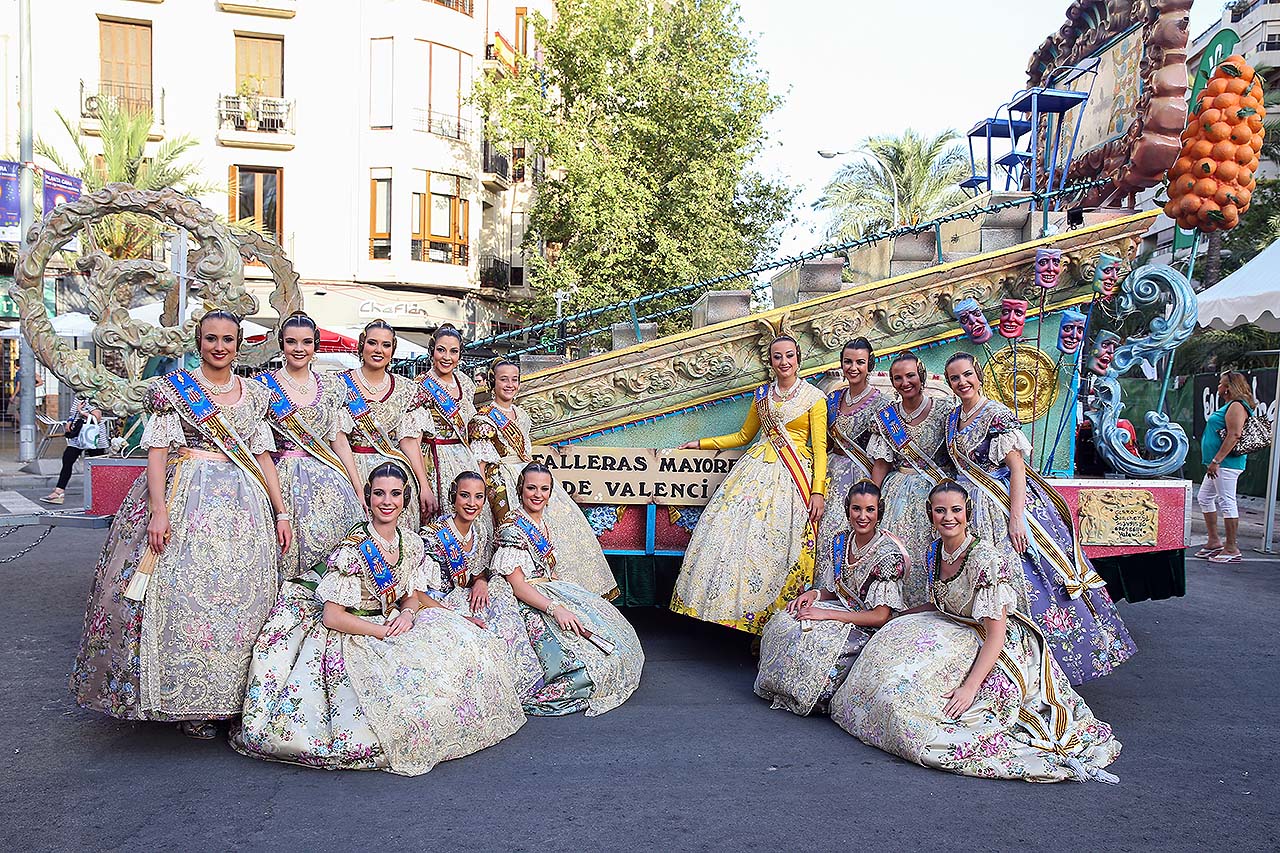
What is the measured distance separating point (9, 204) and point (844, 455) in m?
16.3

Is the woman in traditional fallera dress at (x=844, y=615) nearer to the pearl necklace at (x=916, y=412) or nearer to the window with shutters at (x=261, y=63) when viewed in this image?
the pearl necklace at (x=916, y=412)

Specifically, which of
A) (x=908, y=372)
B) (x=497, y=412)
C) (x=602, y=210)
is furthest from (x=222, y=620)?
(x=602, y=210)

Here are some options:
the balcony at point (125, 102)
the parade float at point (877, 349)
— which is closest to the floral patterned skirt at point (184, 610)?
the parade float at point (877, 349)

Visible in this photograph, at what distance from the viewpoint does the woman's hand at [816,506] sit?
18.5 ft

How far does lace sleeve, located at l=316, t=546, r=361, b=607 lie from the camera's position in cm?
430

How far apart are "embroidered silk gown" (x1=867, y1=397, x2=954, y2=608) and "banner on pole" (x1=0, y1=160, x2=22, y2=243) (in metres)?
16.1

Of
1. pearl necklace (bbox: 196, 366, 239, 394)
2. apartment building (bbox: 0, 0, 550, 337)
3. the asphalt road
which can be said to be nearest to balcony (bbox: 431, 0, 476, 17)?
apartment building (bbox: 0, 0, 550, 337)

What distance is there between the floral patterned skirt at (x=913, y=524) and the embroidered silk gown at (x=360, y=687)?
2166mm

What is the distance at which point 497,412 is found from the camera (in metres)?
→ 6.04

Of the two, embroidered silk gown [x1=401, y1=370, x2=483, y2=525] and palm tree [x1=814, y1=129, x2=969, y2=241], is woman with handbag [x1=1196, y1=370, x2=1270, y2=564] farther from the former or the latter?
palm tree [x1=814, y1=129, x2=969, y2=241]

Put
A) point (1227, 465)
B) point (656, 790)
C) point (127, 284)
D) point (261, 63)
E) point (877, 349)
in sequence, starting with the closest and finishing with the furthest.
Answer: point (656, 790) < point (127, 284) < point (877, 349) < point (1227, 465) < point (261, 63)

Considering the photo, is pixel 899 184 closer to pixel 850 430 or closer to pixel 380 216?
pixel 380 216

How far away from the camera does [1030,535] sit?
5.19 meters

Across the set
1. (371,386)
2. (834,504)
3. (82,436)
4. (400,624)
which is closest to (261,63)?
(82,436)
